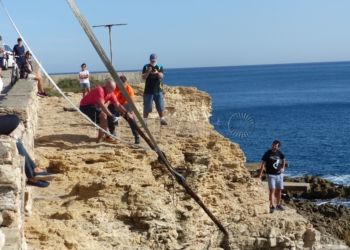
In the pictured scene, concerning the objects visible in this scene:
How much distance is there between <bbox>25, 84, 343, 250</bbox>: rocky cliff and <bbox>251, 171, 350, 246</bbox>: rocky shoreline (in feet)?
26.7

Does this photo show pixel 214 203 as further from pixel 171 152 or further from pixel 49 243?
pixel 49 243

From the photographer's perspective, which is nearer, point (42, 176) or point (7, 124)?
point (7, 124)

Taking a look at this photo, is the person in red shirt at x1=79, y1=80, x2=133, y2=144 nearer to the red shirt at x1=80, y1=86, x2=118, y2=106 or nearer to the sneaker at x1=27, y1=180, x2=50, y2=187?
the red shirt at x1=80, y1=86, x2=118, y2=106

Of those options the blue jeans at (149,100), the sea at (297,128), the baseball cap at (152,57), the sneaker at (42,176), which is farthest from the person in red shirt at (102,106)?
the sea at (297,128)

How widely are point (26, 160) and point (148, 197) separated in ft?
6.74

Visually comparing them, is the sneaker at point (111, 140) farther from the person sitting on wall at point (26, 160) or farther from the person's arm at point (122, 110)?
the person sitting on wall at point (26, 160)

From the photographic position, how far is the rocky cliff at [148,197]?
292 inches

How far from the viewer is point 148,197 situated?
8086 mm

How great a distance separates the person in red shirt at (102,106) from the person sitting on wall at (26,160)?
138 inches

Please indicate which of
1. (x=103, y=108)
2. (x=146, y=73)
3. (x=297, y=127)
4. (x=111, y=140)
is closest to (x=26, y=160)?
(x=103, y=108)

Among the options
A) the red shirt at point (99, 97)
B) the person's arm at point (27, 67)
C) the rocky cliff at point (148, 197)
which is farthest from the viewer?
the person's arm at point (27, 67)

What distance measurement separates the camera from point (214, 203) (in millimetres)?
10180

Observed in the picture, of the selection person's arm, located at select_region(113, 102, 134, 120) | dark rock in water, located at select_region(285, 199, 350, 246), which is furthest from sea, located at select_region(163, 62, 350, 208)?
person's arm, located at select_region(113, 102, 134, 120)

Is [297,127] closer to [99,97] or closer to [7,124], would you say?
[99,97]
